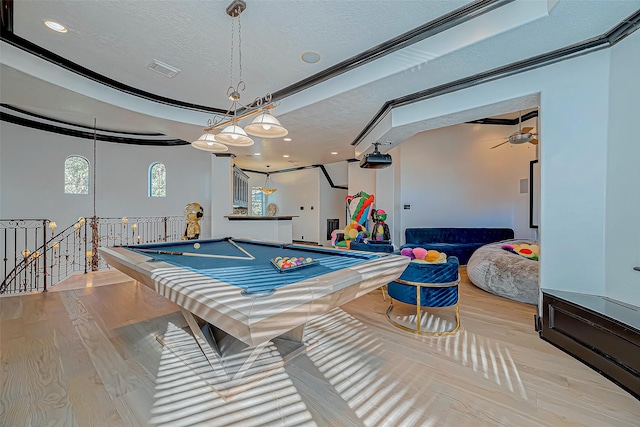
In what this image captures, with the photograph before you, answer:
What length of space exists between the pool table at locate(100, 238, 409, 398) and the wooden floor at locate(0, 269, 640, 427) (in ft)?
1.01

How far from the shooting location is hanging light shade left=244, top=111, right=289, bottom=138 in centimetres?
216

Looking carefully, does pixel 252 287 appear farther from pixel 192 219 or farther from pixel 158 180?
pixel 158 180

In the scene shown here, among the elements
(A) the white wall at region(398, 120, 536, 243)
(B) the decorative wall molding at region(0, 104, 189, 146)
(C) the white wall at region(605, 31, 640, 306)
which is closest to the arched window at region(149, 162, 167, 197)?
(B) the decorative wall molding at region(0, 104, 189, 146)

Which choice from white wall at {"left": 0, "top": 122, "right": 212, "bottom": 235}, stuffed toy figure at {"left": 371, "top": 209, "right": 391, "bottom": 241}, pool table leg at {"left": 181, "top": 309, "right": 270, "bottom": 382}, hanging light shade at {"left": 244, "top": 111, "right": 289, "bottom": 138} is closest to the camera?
pool table leg at {"left": 181, "top": 309, "right": 270, "bottom": 382}

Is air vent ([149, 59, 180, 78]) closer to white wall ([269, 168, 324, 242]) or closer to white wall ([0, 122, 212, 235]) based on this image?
white wall ([0, 122, 212, 235])

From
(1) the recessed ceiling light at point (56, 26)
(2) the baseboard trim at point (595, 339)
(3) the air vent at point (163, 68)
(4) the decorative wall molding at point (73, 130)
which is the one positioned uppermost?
(4) the decorative wall molding at point (73, 130)

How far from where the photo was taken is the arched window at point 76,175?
5.91 meters

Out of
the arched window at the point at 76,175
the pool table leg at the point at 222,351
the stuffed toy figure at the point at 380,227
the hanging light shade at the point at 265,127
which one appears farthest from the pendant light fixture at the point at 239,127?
the arched window at the point at 76,175

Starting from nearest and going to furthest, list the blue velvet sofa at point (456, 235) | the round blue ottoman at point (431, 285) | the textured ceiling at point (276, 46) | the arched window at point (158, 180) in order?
1. the textured ceiling at point (276, 46)
2. the round blue ottoman at point (431, 285)
3. the blue velvet sofa at point (456, 235)
4. the arched window at point (158, 180)

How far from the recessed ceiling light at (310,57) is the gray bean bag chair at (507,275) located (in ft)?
12.0

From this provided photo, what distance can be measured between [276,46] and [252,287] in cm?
233

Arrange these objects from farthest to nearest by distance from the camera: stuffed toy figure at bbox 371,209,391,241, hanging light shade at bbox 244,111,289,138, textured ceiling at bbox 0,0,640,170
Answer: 1. stuffed toy figure at bbox 371,209,391,241
2. hanging light shade at bbox 244,111,289,138
3. textured ceiling at bbox 0,0,640,170

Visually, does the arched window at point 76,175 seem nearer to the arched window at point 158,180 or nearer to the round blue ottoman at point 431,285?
the arched window at point 158,180

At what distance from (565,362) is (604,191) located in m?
1.49
